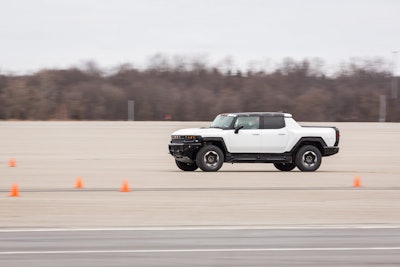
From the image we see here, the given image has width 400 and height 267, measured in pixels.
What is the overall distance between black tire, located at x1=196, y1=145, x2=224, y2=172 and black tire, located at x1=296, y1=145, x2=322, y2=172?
89.9 inches

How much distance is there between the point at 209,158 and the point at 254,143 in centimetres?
→ 139

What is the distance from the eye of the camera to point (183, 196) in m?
17.1

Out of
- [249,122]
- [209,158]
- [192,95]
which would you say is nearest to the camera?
[209,158]

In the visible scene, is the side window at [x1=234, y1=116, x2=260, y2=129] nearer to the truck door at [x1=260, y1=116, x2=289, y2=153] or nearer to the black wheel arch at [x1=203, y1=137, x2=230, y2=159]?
the truck door at [x1=260, y1=116, x2=289, y2=153]

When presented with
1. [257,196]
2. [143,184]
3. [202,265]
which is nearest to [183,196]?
[257,196]

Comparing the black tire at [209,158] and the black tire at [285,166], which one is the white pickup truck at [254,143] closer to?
the black tire at [209,158]

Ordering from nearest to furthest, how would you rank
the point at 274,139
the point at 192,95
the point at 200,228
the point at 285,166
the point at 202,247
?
the point at 202,247 < the point at 200,228 < the point at 274,139 < the point at 285,166 < the point at 192,95

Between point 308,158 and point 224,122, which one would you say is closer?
point 308,158

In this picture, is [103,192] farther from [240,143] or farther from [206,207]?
[240,143]

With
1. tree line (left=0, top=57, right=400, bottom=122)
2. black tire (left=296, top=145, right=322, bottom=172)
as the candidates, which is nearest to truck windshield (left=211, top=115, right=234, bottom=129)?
black tire (left=296, top=145, right=322, bottom=172)

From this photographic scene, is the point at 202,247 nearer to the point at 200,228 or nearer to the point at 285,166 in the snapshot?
the point at 200,228

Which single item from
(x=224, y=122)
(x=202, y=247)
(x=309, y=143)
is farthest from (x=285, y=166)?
(x=202, y=247)

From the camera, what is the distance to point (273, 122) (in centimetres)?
2445

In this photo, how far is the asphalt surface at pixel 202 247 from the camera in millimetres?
9031
